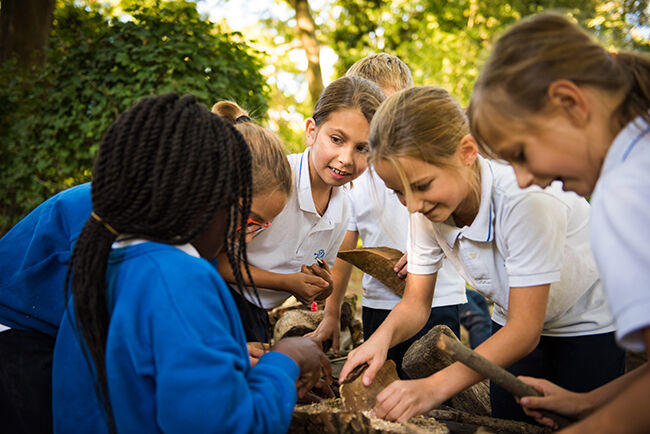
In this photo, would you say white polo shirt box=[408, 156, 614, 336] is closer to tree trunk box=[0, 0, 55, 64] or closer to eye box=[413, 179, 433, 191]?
eye box=[413, 179, 433, 191]

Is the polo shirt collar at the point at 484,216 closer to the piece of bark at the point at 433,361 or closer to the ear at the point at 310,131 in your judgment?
the piece of bark at the point at 433,361

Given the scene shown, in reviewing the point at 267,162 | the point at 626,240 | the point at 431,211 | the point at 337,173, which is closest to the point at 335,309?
the point at 337,173

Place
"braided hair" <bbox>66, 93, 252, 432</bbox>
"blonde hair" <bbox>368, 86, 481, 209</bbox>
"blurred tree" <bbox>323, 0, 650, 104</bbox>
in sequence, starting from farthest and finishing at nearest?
"blurred tree" <bbox>323, 0, 650, 104</bbox>, "blonde hair" <bbox>368, 86, 481, 209</bbox>, "braided hair" <bbox>66, 93, 252, 432</bbox>

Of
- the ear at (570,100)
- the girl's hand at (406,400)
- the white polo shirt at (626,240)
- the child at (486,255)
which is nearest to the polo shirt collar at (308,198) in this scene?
the child at (486,255)

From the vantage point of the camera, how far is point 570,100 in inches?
46.7

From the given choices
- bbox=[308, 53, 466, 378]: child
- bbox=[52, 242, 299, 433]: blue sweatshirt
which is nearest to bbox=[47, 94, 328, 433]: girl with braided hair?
bbox=[52, 242, 299, 433]: blue sweatshirt

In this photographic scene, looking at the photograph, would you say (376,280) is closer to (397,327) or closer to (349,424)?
(397,327)

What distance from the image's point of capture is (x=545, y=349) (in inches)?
79.0

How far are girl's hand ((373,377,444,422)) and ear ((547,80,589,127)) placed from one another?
86 centimetres

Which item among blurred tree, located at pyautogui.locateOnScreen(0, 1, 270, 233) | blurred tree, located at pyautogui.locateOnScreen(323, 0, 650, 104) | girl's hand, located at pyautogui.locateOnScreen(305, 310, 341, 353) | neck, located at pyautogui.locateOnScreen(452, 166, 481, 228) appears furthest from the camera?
blurred tree, located at pyautogui.locateOnScreen(323, 0, 650, 104)

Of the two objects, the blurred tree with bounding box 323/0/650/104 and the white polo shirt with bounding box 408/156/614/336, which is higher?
the blurred tree with bounding box 323/0/650/104

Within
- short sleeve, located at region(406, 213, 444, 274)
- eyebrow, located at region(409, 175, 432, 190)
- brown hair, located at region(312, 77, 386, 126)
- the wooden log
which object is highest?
brown hair, located at region(312, 77, 386, 126)

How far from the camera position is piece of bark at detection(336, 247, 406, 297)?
2426mm

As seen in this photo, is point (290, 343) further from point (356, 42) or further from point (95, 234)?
point (356, 42)
